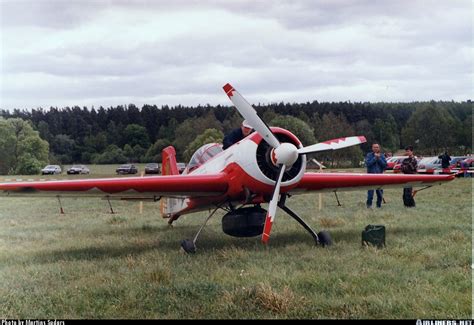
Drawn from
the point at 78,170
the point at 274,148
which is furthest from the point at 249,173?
the point at 78,170

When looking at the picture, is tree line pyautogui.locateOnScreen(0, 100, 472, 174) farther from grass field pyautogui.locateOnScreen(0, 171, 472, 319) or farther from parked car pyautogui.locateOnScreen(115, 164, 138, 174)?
grass field pyautogui.locateOnScreen(0, 171, 472, 319)

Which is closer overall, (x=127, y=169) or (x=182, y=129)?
(x=182, y=129)

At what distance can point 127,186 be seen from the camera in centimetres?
846

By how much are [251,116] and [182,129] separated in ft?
138

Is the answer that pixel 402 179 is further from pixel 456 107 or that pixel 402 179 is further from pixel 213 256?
pixel 456 107

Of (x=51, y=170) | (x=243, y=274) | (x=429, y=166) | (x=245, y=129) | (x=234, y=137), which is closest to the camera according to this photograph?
(x=243, y=274)

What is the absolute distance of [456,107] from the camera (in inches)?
3873

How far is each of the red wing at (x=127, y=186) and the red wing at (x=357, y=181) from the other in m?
1.85

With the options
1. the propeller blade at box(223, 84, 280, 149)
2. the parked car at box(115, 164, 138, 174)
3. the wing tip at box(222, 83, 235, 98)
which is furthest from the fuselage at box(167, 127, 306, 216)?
the parked car at box(115, 164, 138, 174)

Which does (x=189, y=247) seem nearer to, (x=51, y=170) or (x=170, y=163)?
(x=170, y=163)

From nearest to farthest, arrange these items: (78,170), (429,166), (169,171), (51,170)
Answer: (169,171)
(429,166)
(51,170)
(78,170)

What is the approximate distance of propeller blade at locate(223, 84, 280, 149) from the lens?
7906mm

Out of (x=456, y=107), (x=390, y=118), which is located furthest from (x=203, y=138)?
(x=456, y=107)

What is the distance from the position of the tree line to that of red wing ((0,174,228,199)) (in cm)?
3050
